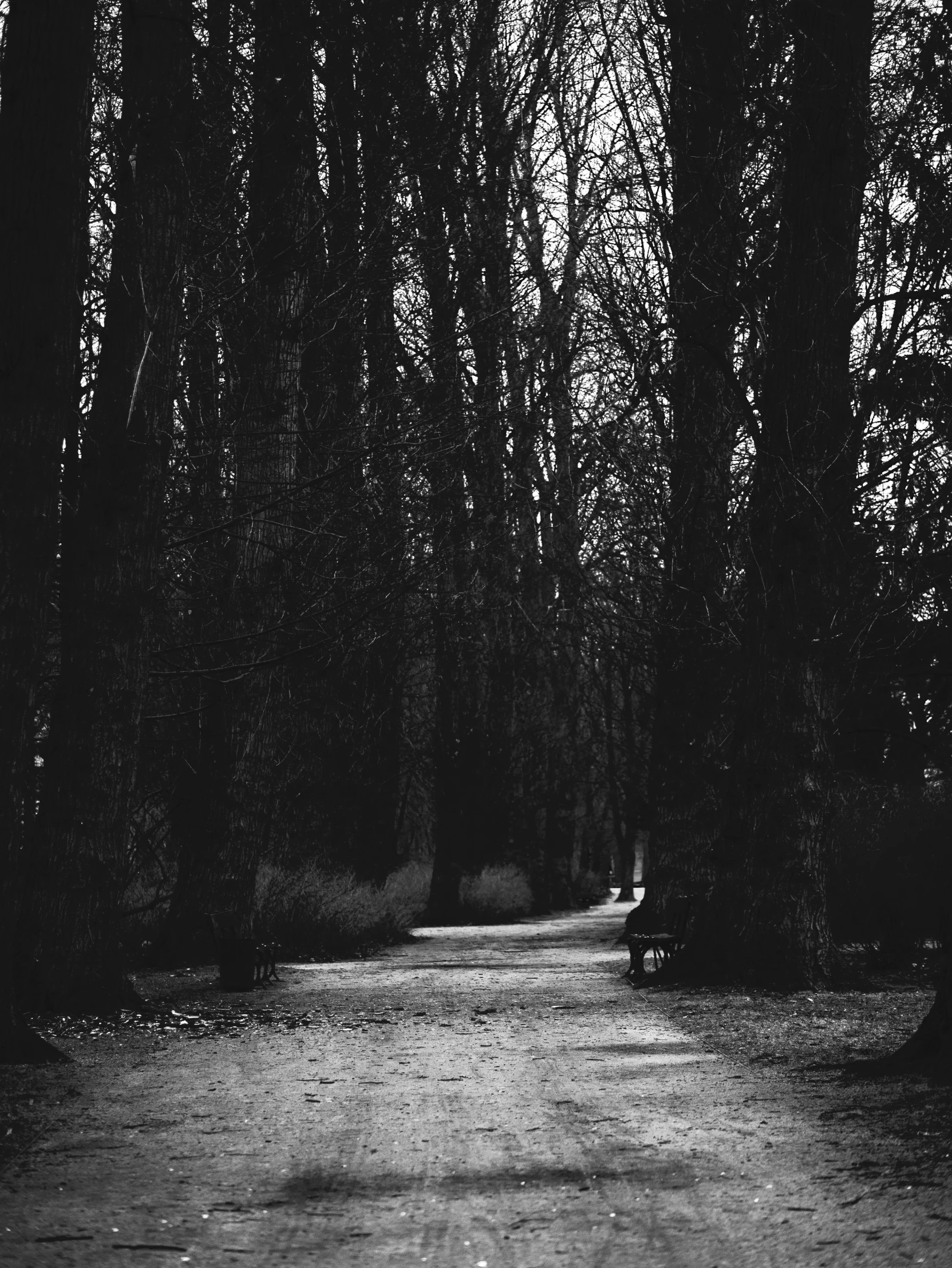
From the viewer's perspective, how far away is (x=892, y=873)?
1659 centimetres

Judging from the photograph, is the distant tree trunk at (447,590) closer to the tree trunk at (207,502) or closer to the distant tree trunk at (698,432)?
the tree trunk at (207,502)

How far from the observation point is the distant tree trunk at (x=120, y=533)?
11875mm

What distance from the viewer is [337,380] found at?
20891 mm

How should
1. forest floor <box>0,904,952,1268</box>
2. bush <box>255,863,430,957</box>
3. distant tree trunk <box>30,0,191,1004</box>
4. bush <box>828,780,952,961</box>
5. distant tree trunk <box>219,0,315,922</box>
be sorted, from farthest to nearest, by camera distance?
bush <box>255,863,430,957</box>, bush <box>828,780,952,961</box>, distant tree trunk <box>219,0,315,922</box>, distant tree trunk <box>30,0,191,1004</box>, forest floor <box>0,904,952,1268</box>

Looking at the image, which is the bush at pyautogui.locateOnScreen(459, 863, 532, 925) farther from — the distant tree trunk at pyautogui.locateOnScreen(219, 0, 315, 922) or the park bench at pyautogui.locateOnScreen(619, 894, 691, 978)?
the park bench at pyautogui.locateOnScreen(619, 894, 691, 978)

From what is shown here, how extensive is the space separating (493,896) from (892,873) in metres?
18.2

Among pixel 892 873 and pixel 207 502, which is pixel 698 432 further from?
pixel 207 502

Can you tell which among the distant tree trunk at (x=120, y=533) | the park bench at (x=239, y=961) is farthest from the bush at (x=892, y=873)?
the distant tree trunk at (x=120, y=533)

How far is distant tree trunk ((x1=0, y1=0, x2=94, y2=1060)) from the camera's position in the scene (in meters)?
8.59

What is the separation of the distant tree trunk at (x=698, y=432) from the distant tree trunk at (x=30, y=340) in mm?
6474

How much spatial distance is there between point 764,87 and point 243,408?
5821mm

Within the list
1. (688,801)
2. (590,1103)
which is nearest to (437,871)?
(688,801)

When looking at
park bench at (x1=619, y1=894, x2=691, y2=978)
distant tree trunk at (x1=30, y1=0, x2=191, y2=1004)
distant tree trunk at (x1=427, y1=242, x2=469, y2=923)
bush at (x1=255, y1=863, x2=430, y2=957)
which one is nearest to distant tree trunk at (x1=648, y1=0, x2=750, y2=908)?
distant tree trunk at (x1=427, y1=242, x2=469, y2=923)

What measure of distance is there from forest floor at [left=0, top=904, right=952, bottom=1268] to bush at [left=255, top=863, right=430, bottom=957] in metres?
7.43
